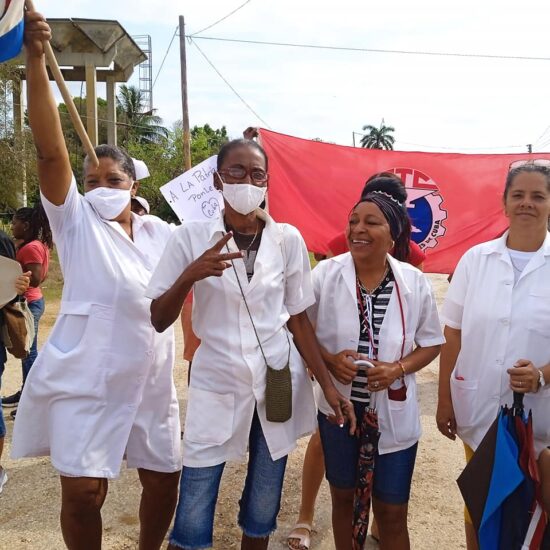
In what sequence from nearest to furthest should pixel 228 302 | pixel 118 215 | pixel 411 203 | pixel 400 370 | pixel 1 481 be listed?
pixel 228 302 → pixel 400 370 → pixel 118 215 → pixel 1 481 → pixel 411 203

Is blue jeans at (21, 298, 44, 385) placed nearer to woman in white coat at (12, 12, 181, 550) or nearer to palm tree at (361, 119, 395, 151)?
woman in white coat at (12, 12, 181, 550)

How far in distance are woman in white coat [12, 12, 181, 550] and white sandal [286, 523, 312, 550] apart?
0.88m

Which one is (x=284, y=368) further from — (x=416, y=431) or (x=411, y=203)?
(x=411, y=203)

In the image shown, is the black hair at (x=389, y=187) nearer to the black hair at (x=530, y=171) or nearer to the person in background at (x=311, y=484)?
the person in background at (x=311, y=484)

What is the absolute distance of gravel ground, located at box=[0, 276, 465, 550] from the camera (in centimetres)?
307

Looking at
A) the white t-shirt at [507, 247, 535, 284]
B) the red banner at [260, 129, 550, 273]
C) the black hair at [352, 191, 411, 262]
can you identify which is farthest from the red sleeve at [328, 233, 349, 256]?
the red banner at [260, 129, 550, 273]

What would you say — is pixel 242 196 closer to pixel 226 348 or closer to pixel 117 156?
pixel 226 348

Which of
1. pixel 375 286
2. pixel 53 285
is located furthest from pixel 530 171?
pixel 53 285

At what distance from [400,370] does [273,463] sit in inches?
25.4

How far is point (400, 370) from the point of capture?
2309 mm

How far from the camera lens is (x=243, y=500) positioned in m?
2.29

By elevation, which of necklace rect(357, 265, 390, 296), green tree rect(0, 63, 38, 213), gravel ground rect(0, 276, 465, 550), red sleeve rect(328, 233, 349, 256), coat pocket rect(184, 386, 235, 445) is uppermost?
green tree rect(0, 63, 38, 213)

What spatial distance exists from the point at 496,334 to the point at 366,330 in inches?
21.8

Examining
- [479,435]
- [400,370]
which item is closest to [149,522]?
[400,370]
